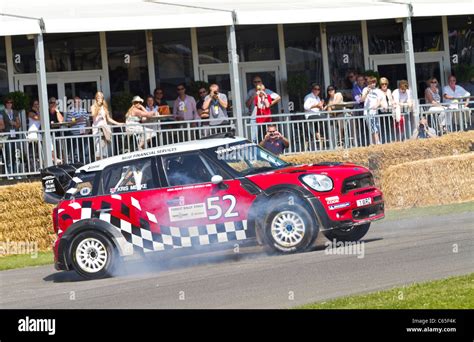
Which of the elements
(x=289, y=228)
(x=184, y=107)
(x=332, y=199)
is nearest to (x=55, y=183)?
(x=289, y=228)

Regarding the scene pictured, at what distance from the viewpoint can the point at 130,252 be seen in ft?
52.1

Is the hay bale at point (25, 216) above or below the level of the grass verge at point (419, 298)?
above

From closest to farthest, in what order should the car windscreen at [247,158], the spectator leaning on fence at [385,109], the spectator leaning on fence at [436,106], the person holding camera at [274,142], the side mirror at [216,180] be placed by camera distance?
the side mirror at [216,180]
the car windscreen at [247,158]
the person holding camera at [274,142]
the spectator leaning on fence at [385,109]
the spectator leaning on fence at [436,106]

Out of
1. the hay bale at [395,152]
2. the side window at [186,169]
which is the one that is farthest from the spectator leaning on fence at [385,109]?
the side window at [186,169]

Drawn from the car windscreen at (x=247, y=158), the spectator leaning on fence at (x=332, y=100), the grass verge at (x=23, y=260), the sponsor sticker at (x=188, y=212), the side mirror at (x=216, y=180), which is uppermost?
the spectator leaning on fence at (x=332, y=100)

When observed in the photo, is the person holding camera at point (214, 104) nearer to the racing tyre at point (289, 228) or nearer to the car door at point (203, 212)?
the car door at point (203, 212)

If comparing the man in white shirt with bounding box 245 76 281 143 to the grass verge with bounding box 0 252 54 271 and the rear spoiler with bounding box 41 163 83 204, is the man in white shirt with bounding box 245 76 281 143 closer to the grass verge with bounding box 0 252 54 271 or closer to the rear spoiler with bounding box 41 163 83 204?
the grass verge with bounding box 0 252 54 271

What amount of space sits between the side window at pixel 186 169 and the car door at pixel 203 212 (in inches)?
3.3

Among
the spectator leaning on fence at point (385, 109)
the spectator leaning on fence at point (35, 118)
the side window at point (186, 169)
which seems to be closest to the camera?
the side window at point (186, 169)

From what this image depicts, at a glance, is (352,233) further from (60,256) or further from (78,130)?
(78,130)

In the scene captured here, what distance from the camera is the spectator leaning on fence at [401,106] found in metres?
25.4

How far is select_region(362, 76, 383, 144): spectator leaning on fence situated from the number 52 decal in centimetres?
981

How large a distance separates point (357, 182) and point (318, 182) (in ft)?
2.11
